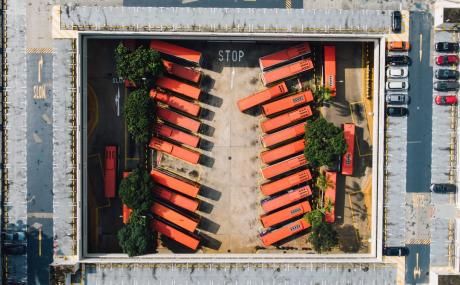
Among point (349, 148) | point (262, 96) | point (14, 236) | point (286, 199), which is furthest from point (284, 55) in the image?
point (14, 236)

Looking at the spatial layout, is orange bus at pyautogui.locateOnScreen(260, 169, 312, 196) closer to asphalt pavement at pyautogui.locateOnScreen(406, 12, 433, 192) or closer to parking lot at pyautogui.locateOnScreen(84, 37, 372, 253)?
parking lot at pyautogui.locateOnScreen(84, 37, 372, 253)

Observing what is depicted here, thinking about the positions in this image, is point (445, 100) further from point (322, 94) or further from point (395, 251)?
point (395, 251)

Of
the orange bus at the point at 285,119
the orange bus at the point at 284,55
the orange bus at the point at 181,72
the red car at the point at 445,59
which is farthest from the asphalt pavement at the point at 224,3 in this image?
the red car at the point at 445,59

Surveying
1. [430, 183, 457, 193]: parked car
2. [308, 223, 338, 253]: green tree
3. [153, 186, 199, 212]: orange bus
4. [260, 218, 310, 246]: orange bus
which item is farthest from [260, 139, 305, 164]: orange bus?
[430, 183, 457, 193]: parked car

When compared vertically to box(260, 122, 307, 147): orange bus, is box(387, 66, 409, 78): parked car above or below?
above

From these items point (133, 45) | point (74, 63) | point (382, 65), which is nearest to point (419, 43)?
point (382, 65)

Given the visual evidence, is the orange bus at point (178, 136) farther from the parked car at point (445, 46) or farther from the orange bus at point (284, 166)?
the parked car at point (445, 46)
